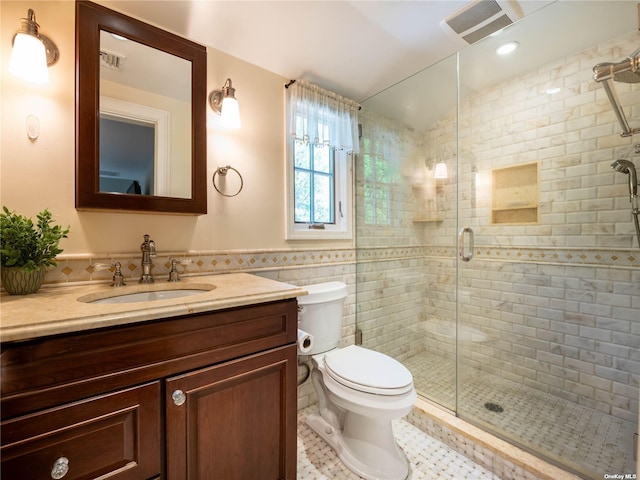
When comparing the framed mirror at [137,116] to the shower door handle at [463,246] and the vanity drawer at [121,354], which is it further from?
the shower door handle at [463,246]

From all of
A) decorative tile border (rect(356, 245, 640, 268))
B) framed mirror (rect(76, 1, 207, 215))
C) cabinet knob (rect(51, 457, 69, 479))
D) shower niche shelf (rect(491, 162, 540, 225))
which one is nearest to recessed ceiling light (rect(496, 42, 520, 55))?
shower niche shelf (rect(491, 162, 540, 225))

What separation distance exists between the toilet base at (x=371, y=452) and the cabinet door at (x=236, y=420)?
1.40ft

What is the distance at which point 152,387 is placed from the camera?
2.57 ft

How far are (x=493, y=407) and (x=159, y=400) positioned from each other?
1.92 metres

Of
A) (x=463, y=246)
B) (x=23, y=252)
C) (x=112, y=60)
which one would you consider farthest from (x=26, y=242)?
(x=463, y=246)

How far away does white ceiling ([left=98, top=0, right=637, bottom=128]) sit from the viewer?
132cm

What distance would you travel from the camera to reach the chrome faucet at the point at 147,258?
3.93 feet

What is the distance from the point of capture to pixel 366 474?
1.30 meters

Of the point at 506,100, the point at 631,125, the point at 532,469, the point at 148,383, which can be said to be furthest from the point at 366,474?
the point at 506,100

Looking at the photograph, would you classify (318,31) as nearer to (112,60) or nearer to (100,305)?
(112,60)

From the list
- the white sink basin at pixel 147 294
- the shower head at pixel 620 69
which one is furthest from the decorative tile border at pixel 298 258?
the shower head at pixel 620 69

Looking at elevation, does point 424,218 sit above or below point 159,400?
above

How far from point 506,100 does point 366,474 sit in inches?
101

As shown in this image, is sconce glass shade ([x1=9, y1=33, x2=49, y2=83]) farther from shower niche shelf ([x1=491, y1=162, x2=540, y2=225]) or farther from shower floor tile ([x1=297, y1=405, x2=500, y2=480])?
shower niche shelf ([x1=491, y1=162, x2=540, y2=225])
